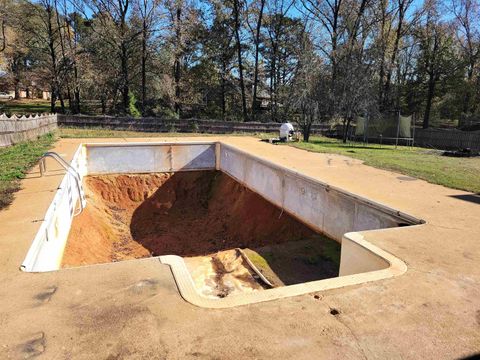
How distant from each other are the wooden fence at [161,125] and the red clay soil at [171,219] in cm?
1081

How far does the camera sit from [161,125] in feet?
83.9

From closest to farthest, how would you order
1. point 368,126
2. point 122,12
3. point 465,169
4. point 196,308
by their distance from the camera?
point 196,308 < point 465,169 < point 368,126 < point 122,12

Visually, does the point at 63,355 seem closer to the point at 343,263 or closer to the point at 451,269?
the point at 343,263

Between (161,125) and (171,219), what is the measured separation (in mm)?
13296

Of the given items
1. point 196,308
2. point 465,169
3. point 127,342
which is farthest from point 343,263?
point 465,169

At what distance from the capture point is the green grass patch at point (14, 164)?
7.15m

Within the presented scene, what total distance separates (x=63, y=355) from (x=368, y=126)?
73.8 ft

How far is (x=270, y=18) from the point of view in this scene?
32.8m

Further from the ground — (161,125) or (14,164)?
(161,125)

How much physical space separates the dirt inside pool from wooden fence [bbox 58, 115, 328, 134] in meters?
10.8

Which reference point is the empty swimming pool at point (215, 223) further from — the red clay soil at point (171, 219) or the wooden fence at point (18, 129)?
the wooden fence at point (18, 129)

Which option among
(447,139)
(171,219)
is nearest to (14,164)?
(171,219)

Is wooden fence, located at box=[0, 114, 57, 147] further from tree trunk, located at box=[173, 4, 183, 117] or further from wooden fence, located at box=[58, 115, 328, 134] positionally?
tree trunk, located at box=[173, 4, 183, 117]

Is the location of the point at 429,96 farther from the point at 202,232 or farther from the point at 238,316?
the point at 238,316
